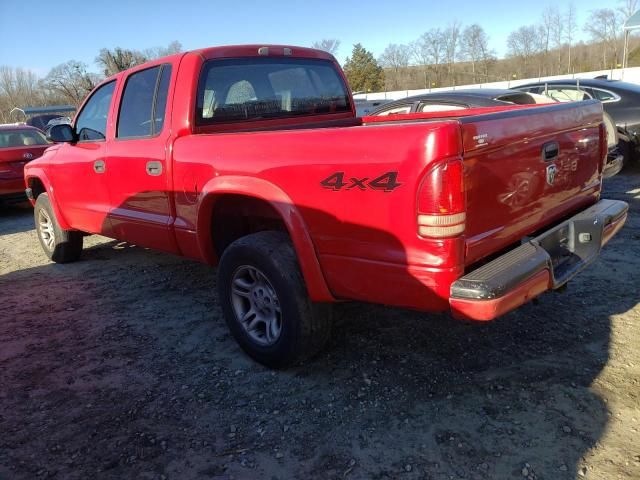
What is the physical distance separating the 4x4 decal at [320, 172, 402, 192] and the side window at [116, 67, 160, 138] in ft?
6.48

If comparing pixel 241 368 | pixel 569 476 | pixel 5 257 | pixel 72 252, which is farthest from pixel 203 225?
pixel 5 257

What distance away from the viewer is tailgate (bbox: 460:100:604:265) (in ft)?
7.84

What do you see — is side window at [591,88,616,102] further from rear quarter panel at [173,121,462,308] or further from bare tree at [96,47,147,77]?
bare tree at [96,47,147,77]

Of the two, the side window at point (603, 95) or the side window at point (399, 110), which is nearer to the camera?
the side window at point (399, 110)

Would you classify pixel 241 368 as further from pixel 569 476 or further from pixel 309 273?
pixel 569 476

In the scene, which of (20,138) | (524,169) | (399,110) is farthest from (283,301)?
(20,138)

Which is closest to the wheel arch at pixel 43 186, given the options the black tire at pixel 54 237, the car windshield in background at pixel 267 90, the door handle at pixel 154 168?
the black tire at pixel 54 237

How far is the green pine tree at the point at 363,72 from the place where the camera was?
50438mm

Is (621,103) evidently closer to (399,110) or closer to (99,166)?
(399,110)

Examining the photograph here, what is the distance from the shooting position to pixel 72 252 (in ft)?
19.4

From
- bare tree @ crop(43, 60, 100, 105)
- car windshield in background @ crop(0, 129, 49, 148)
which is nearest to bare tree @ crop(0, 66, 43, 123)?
bare tree @ crop(43, 60, 100, 105)

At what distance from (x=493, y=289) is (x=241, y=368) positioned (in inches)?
69.3

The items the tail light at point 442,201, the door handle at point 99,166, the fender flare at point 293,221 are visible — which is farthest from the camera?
the door handle at point 99,166

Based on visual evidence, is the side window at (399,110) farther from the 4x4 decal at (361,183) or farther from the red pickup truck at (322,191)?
the 4x4 decal at (361,183)
